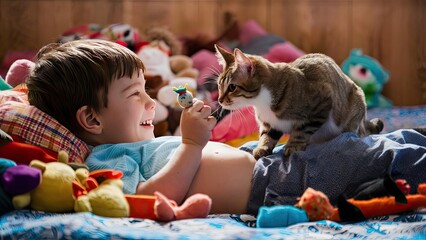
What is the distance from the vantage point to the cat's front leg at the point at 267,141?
1.58m

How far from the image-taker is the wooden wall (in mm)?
3383

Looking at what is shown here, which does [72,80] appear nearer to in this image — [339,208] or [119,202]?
[119,202]

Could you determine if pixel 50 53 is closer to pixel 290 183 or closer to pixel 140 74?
pixel 140 74

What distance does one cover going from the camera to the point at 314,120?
1605mm

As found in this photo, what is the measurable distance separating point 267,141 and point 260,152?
0.26 feet

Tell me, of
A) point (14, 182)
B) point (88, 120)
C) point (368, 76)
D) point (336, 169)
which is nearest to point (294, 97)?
point (336, 169)

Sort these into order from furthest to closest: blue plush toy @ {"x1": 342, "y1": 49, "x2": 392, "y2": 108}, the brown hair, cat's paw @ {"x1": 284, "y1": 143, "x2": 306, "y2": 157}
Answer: blue plush toy @ {"x1": 342, "y1": 49, "x2": 392, "y2": 108}, cat's paw @ {"x1": 284, "y1": 143, "x2": 306, "y2": 157}, the brown hair

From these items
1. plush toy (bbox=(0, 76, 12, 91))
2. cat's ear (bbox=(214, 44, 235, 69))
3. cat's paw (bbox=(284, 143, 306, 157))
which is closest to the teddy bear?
cat's ear (bbox=(214, 44, 235, 69))

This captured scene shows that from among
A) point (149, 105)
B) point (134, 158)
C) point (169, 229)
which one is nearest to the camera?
point (169, 229)

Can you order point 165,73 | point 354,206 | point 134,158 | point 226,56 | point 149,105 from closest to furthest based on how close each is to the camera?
point 354,206
point 134,158
point 149,105
point 226,56
point 165,73

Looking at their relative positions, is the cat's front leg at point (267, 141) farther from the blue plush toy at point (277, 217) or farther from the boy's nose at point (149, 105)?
the blue plush toy at point (277, 217)

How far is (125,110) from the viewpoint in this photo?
56.2 inches

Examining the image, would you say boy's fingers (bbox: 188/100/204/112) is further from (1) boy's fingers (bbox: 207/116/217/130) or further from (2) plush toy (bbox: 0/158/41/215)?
(2) plush toy (bbox: 0/158/41/215)

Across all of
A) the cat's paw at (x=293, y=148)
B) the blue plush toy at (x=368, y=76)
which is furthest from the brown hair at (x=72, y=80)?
the blue plush toy at (x=368, y=76)
